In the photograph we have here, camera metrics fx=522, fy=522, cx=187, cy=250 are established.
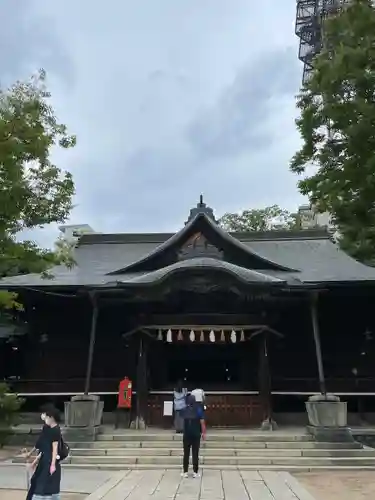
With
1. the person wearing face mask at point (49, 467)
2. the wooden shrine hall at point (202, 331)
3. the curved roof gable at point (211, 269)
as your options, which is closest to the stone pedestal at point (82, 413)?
the wooden shrine hall at point (202, 331)

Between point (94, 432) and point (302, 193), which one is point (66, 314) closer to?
point (94, 432)

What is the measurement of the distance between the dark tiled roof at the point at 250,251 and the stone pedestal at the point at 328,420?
3539 millimetres

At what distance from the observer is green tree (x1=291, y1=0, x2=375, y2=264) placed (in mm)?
13047

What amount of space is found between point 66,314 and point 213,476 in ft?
28.6

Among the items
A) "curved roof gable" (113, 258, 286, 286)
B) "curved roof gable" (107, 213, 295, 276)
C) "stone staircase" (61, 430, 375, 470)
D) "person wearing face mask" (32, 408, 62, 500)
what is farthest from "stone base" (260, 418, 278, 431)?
"person wearing face mask" (32, 408, 62, 500)

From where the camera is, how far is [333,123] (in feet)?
45.9

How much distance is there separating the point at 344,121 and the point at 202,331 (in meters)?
6.95

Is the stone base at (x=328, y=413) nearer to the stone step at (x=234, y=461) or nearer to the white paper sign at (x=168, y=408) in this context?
the stone step at (x=234, y=461)

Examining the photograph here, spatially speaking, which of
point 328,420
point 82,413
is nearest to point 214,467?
point 328,420

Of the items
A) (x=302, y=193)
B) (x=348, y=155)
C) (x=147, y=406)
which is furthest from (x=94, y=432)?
(x=348, y=155)

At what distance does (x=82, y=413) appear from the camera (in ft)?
43.6

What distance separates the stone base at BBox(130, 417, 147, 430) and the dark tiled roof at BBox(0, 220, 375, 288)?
A: 152 inches

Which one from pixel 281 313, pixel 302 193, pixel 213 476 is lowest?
pixel 213 476

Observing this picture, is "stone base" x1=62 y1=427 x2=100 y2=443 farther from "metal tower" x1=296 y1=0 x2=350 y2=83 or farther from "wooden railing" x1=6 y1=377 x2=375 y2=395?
"metal tower" x1=296 y1=0 x2=350 y2=83
